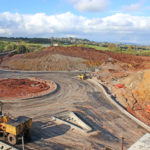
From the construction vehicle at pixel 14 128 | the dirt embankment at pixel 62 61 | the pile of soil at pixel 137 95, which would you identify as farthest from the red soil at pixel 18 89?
the dirt embankment at pixel 62 61

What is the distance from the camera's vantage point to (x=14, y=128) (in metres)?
11.9

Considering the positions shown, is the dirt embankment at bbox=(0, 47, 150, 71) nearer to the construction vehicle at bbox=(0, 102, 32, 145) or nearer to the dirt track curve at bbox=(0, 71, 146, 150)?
the dirt track curve at bbox=(0, 71, 146, 150)

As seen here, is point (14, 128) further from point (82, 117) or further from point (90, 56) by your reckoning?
point (90, 56)

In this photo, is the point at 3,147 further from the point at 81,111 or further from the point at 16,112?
the point at 81,111

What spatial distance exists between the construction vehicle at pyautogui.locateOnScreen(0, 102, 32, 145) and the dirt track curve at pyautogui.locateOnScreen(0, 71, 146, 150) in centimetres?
94

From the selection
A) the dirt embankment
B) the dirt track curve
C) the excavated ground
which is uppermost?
the dirt embankment

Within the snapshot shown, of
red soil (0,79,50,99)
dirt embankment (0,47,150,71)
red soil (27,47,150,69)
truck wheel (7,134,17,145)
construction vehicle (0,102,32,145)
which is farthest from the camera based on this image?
red soil (27,47,150,69)

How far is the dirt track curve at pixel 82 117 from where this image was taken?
13125 mm

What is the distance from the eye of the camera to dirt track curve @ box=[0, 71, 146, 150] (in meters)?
13.1

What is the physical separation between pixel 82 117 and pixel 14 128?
7.87 meters

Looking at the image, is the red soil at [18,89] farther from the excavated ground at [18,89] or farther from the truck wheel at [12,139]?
the truck wheel at [12,139]

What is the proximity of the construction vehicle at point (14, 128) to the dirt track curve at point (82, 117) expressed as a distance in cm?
94

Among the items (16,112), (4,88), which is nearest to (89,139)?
(16,112)

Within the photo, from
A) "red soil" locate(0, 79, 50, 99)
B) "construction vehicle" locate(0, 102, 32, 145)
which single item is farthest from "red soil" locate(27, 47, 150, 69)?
"construction vehicle" locate(0, 102, 32, 145)
